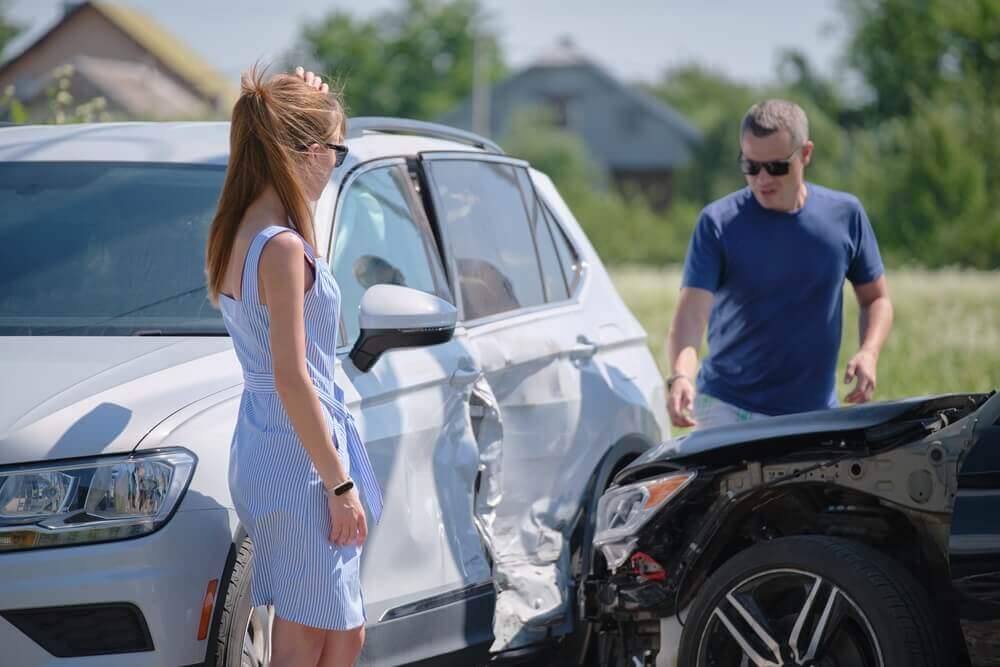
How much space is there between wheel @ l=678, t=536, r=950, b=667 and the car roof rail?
1929 mm

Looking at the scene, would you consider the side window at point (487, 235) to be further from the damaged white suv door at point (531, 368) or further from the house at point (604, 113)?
the house at point (604, 113)

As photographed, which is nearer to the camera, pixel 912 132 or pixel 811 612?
pixel 811 612

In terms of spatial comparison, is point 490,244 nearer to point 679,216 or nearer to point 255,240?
point 255,240

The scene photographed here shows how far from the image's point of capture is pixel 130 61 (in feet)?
148

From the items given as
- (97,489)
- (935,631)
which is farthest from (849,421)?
(97,489)

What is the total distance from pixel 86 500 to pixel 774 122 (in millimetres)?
3154

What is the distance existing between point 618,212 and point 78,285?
216ft

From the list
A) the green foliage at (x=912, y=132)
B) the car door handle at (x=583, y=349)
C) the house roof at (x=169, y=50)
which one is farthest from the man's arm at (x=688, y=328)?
the green foliage at (x=912, y=132)

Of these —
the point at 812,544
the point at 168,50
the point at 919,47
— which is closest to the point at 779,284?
the point at 812,544

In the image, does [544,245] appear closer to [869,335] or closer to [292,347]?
[869,335]

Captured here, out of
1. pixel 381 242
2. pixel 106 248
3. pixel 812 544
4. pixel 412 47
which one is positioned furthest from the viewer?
pixel 412 47

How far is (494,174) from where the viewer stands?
5.60m

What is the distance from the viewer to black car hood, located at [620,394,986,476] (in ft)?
12.7

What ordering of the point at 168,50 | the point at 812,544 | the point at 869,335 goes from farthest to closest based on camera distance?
1. the point at 168,50
2. the point at 869,335
3. the point at 812,544
